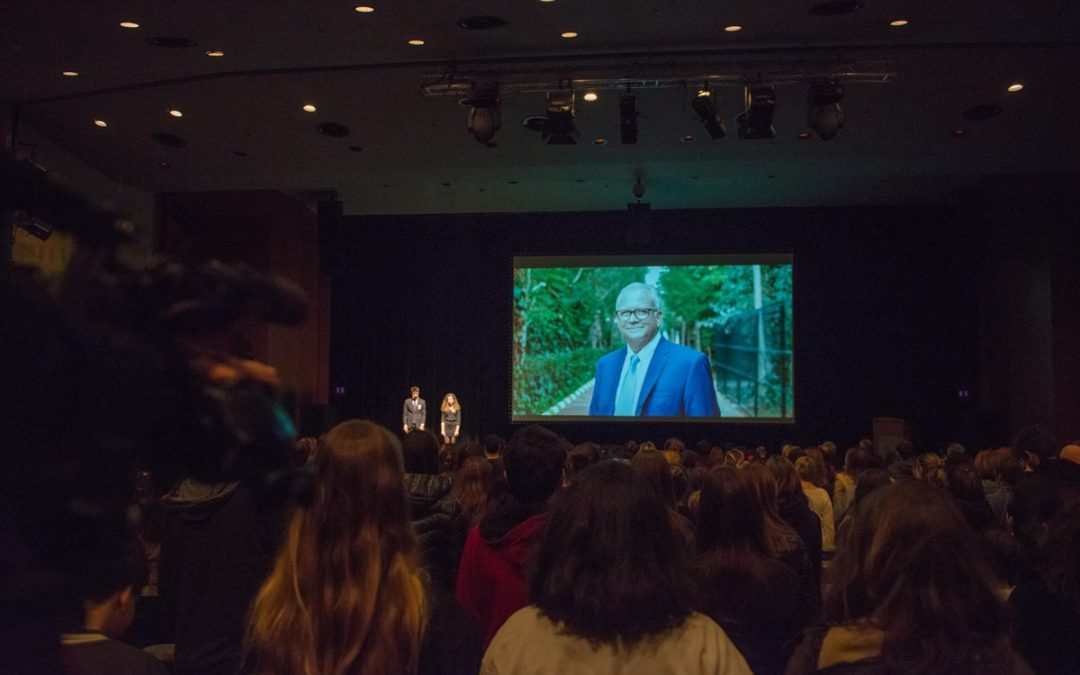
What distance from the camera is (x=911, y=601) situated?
155 centimetres

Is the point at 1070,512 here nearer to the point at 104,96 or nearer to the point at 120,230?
the point at 120,230

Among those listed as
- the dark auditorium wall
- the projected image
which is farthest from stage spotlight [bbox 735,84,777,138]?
the dark auditorium wall

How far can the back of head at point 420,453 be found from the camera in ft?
9.78

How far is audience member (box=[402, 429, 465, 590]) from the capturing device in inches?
110

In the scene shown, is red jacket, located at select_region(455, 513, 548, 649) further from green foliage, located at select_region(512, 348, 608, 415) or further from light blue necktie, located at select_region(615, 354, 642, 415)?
green foliage, located at select_region(512, 348, 608, 415)

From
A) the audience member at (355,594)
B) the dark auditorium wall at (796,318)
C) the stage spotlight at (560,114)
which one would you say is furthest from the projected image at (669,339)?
the audience member at (355,594)

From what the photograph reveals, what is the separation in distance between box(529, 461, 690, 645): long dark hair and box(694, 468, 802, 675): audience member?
0.76m

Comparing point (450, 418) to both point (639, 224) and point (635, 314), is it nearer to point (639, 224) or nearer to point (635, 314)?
point (635, 314)

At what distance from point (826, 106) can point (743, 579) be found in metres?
6.49

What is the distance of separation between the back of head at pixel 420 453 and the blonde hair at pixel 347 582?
1267mm

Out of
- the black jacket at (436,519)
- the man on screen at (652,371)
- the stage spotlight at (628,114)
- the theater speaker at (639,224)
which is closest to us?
the black jacket at (436,519)

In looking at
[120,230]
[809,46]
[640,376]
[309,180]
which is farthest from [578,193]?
[120,230]

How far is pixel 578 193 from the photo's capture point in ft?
44.4

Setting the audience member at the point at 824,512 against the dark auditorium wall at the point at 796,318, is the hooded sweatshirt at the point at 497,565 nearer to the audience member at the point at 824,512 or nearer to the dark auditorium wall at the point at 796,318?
the audience member at the point at 824,512
